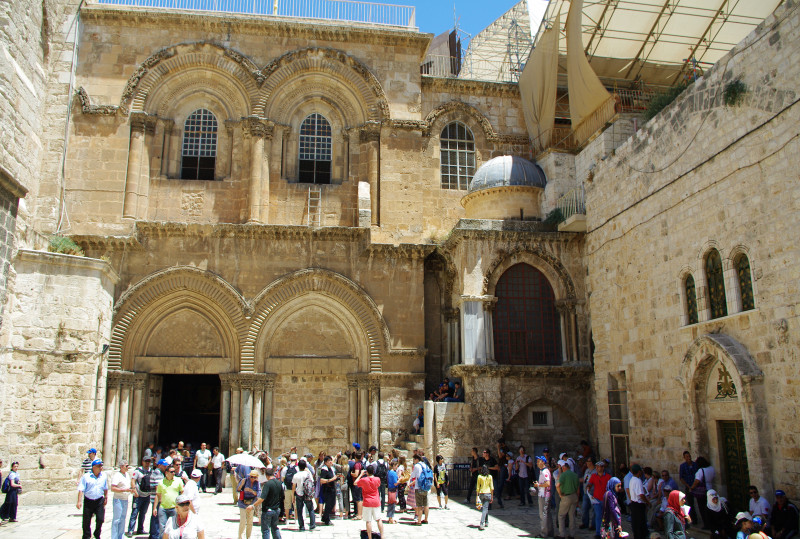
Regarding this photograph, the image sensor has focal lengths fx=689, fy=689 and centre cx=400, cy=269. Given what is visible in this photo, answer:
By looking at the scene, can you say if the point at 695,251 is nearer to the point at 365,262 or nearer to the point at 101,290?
the point at 365,262

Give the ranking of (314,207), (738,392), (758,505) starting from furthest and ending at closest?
(314,207), (738,392), (758,505)

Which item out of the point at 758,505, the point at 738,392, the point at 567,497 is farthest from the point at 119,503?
the point at 738,392

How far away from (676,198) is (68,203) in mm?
A: 15104

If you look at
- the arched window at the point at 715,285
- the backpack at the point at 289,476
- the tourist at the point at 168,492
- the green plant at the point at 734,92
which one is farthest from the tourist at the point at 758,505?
the tourist at the point at 168,492

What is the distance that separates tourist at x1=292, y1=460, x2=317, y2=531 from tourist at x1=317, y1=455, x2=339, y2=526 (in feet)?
1.94

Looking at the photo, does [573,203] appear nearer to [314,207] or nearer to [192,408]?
[314,207]

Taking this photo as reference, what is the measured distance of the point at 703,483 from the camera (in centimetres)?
1157

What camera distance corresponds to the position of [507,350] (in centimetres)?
1770

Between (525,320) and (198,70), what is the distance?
11653 mm

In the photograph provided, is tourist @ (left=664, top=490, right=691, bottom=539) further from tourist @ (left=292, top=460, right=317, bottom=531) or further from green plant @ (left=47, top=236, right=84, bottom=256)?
green plant @ (left=47, top=236, right=84, bottom=256)

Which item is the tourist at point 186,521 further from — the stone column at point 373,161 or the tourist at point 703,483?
the stone column at point 373,161

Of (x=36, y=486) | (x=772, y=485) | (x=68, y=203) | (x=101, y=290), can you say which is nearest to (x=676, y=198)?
(x=772, y=485)

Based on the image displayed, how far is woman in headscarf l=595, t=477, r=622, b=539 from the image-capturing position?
416 inches

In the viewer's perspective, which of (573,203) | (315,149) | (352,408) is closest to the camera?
(573,203)
